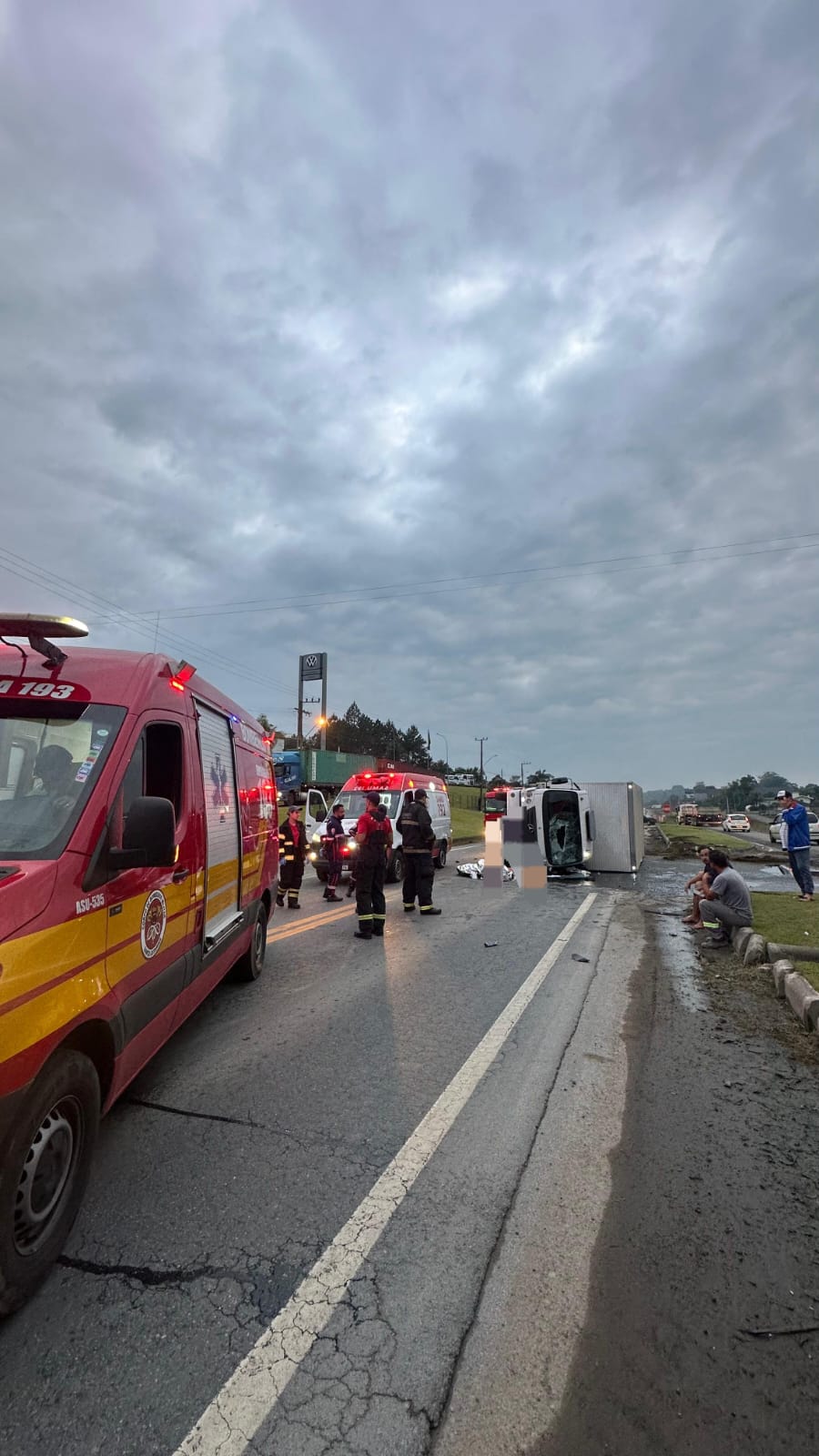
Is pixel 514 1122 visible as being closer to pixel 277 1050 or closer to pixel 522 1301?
pixel 522 1301

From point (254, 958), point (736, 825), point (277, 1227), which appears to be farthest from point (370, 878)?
point (736, 825)

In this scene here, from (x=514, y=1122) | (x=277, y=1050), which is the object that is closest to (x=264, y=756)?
(x=277, y=1050)

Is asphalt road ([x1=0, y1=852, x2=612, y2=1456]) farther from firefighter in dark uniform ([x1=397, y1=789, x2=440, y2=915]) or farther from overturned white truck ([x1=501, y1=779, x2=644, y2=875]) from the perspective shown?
overturned white truck ([x1=501, y1=779, x2=644, y2=875])

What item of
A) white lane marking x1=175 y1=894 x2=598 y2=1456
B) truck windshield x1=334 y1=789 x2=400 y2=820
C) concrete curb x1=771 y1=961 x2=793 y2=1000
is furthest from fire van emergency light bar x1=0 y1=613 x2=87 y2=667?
truck windshield x1=334 y1=789 x2=400 y2=820

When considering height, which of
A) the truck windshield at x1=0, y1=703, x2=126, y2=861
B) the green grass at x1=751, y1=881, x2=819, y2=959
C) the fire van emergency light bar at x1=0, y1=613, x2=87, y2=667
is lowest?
the green grass at x1=751, y1=881, x2=819, y2=959

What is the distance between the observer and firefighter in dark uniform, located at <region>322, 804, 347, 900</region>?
12.9 m

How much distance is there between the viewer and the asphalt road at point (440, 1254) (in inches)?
75.8

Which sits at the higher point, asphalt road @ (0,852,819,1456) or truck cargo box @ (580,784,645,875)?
truck cargo box @ (580,784,645,875)

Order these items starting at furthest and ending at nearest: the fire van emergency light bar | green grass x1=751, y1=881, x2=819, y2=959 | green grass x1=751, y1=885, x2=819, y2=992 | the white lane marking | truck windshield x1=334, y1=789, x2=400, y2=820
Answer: truck windshield x1=334, y1=789, x2=400, y2=820
green grass x1=751, y1=881, x2=819, y2=959
green grass x1=751, y1=885, x2=819, y2=992
the fire van emergency light bar
the white lane marking

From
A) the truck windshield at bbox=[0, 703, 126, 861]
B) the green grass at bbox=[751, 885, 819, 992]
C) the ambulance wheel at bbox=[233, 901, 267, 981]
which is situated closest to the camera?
the truck windshield at bbox=[0, 703, 126, 861]

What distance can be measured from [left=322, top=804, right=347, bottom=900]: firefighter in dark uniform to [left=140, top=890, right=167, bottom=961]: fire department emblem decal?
931 centimetres

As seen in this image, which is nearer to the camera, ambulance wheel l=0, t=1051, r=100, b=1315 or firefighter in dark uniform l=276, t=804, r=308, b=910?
ambulance wheel l=0, t=1051, r=100, b=1315

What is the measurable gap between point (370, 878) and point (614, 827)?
9404 millimetres

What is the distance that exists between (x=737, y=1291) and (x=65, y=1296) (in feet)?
7.70
